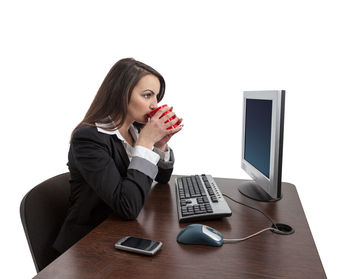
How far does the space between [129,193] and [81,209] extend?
0.99 ft

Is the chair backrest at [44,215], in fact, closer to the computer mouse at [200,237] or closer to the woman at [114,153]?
the woman at [114,153]

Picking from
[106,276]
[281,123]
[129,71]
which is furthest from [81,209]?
[281,123]

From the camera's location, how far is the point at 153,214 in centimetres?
118

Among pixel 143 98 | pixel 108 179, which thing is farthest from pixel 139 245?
pixel 143 98

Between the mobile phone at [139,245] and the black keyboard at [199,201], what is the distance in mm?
195

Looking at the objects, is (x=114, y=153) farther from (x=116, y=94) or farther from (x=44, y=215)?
(x=44, y=215)

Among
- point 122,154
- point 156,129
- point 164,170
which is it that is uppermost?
point 156,129

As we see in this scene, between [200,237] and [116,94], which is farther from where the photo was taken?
[116,94]

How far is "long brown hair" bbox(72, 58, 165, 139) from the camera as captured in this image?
1.31m

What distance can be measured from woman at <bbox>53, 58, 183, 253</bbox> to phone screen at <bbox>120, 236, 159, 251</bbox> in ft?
0.57

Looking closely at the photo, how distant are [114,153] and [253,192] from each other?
2.31ft

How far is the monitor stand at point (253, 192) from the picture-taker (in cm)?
134

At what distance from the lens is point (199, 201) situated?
3.90 feet

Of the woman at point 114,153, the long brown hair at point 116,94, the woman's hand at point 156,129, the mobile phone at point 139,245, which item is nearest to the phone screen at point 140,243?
the mobile phone at point 139,245
